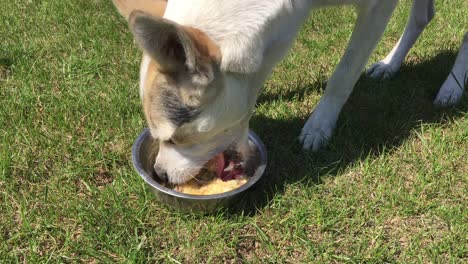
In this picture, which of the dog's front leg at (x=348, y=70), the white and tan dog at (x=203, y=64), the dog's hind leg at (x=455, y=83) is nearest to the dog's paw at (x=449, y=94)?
the dog's hind leg at (x=455, y=83)

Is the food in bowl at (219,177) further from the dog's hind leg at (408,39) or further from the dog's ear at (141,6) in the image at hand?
the dog's hind leg at (408,39)

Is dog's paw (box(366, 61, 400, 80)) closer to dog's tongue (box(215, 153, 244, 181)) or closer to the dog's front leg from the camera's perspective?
the dog's front leg

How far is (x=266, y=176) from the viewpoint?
3.31 meters

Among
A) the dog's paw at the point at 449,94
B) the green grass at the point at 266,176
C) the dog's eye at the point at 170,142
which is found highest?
the dog's paw at the point at 449,94

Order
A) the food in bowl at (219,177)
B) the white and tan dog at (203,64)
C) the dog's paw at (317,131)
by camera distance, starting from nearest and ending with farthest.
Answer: the white and tan dog at (203,64) < the food in bowl at (219,177) < the dog's paw at (317,131)

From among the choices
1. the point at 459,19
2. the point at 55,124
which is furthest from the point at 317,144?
the point at 459,19

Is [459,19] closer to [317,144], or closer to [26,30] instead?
[317,144]

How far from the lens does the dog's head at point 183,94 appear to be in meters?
2.12

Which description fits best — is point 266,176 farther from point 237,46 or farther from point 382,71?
point 382,71

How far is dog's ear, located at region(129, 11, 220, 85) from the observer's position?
199cm

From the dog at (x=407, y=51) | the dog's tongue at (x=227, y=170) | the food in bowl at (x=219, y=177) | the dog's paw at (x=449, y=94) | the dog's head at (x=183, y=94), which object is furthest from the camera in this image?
the dog at (x=407, y=51)

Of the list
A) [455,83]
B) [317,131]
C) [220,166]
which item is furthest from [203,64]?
[455,83]

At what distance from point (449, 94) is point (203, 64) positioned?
99.8 inches

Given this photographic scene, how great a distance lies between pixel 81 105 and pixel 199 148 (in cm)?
138
